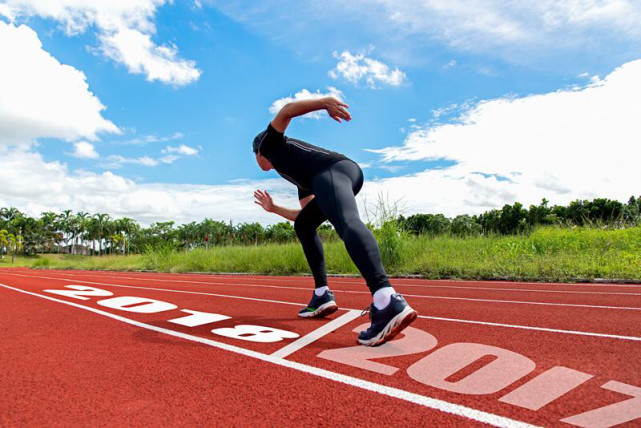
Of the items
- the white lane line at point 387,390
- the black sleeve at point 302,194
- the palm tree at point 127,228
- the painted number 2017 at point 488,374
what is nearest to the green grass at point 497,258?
the black sleeve at point 302,194

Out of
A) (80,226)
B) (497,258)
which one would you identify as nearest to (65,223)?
(80,226)

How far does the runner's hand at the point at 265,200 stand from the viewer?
4.22 meters

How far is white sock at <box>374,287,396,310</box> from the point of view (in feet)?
8.46

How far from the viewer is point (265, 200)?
4.23 m

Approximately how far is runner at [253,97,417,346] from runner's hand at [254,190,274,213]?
490 millimetres

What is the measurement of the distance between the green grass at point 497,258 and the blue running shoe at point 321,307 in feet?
18.3

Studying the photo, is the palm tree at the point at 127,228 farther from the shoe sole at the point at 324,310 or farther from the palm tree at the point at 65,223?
the shoe sole at the point at 324,310

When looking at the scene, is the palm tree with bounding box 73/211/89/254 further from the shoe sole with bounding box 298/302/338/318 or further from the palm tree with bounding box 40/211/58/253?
the shoe sole with bounding box 298/302/338/318

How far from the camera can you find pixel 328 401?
71.9 inches

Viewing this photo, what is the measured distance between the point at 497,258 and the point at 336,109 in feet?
26.7

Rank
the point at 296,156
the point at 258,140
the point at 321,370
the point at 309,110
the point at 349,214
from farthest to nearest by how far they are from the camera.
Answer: the point at 258,140 → the point at 296,156 → the point at 309,110 → the point at 349,214 → the point at 321,370

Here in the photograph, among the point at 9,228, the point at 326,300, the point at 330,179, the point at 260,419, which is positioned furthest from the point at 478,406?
the point at 9,228

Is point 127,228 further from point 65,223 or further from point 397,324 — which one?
point 397,324

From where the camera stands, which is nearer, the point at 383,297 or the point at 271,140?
the point at 383,297
